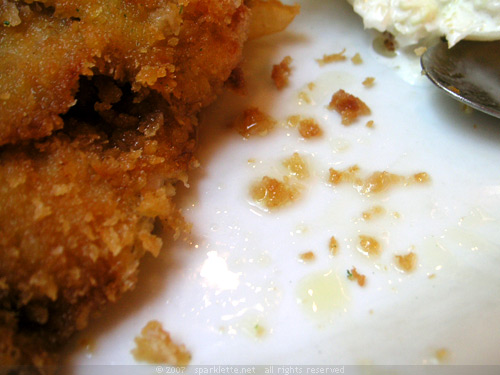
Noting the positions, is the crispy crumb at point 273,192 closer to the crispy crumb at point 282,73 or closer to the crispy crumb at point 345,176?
the crispy crumb at point 345,176

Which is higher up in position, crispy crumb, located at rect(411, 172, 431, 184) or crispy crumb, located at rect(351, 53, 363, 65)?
crispy crumb, located at rect(351, 53, 363, 65)

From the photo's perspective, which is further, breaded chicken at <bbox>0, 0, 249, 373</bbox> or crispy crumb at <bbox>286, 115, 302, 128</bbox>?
crispy crumb at <bbox>286, 115, 302, 128</bbox>

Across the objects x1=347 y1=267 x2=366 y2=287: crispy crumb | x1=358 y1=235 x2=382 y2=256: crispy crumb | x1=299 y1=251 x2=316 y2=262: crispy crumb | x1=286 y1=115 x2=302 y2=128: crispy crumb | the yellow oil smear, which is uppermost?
x1=286 y1=115 x2=302 y2=128: crispy crumb

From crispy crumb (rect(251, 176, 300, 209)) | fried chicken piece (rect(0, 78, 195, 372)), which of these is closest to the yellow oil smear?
crispy crumb (rect(251, 176, 300, 209))

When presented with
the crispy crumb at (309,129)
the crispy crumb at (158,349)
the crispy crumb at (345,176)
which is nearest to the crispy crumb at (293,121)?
the crispy crumb at (309,129)

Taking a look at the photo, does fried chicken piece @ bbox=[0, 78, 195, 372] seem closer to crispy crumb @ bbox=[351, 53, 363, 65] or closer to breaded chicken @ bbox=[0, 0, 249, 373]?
breaded chicken @ bbox=[0, 0, 249, 373]

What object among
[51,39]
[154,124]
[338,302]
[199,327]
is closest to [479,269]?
[338,302]
